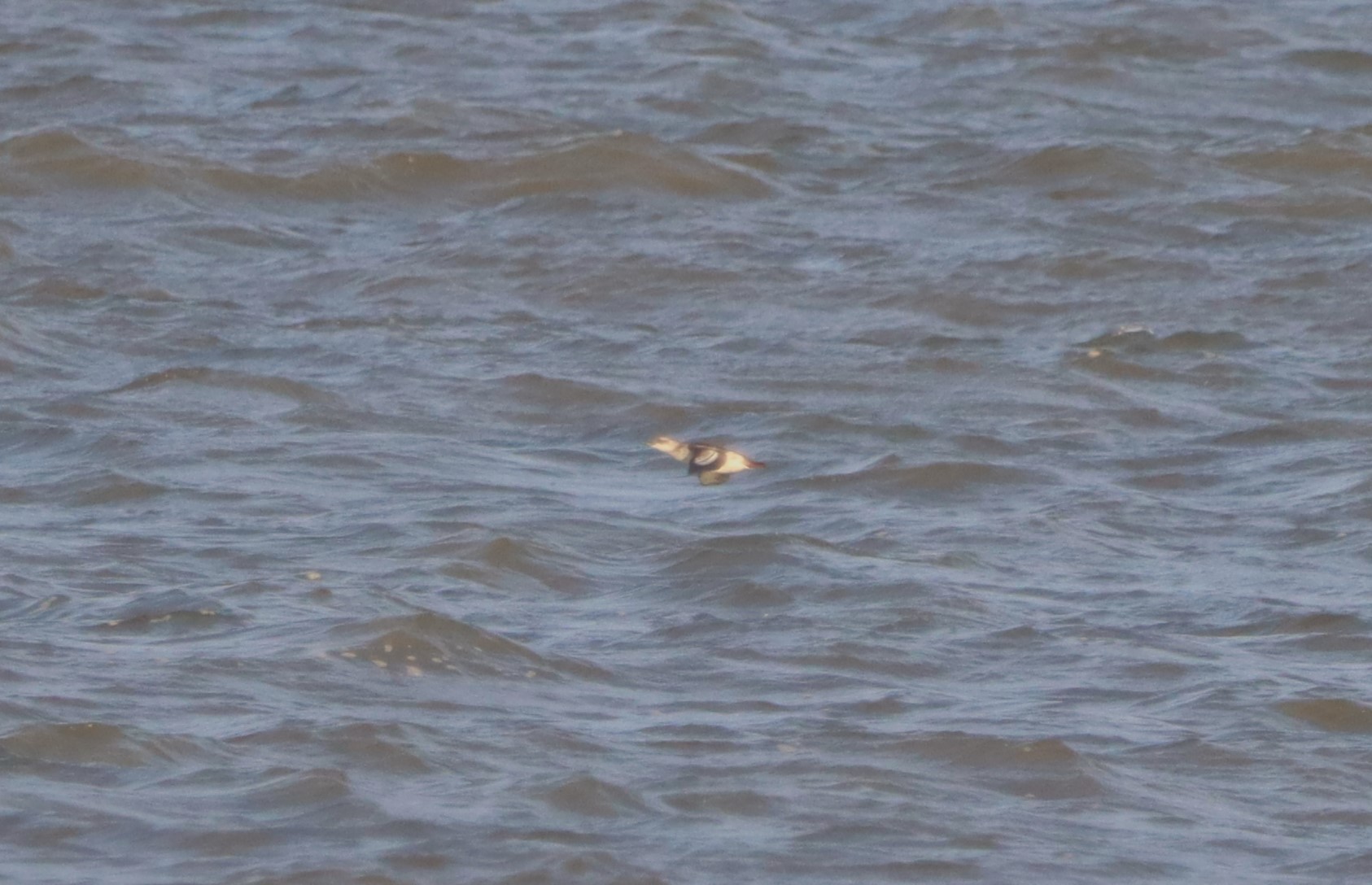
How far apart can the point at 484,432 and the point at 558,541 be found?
111cm

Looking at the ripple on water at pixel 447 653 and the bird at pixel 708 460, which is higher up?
the ripple on water at pixel 447 653

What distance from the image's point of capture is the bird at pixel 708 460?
6.98 m

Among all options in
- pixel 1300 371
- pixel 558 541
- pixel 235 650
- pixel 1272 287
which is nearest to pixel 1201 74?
pixel 1272 287

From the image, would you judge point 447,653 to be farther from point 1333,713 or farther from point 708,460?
point 1333,713

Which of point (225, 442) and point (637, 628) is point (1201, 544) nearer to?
point (637, 628)

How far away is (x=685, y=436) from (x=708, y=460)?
62 centimetres

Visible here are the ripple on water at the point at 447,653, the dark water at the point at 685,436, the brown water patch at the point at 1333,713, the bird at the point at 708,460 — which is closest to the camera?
the dark water at the point at 685,436

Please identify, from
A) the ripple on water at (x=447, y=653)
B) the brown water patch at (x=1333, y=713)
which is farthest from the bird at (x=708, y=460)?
the brown water patch at (x=1333, y=713)

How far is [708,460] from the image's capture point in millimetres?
6977

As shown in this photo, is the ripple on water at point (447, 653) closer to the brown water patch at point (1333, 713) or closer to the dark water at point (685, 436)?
the dark water at point (685, 436)

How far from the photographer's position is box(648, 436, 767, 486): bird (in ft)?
22.9

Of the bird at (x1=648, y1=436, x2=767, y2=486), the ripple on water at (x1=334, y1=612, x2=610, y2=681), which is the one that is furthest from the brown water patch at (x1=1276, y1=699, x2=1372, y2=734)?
the bird at (x1=648, y1=436, x2=767, y2=486)

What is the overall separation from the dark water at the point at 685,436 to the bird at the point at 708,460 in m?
0.05

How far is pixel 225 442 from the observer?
7.28m
